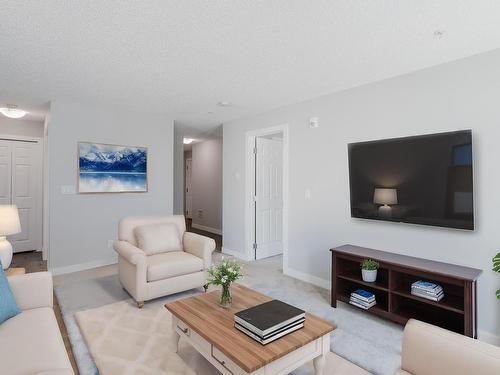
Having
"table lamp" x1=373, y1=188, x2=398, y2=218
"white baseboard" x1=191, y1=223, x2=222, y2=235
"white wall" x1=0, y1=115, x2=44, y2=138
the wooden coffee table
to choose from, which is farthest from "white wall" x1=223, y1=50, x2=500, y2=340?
"white wall" x1=0, y1=115, x2=44, y2=138

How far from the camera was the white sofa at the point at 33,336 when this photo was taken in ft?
4.31

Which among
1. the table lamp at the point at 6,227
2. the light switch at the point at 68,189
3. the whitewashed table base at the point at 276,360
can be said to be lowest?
the whitewashed table base at the point at 276,360

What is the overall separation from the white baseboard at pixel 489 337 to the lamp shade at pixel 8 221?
4.10 meters

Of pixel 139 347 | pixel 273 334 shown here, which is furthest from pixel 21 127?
pixel 273 334

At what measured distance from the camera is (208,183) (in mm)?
7527

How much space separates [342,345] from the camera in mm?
2299

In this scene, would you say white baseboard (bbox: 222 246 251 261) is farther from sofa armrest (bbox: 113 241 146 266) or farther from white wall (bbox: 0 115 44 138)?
white wall (bbox: 0 115 44 138)

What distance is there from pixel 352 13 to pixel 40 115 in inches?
193

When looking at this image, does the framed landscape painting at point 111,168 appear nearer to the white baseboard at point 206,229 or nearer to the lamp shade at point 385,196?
the white baseboard at point 206,229

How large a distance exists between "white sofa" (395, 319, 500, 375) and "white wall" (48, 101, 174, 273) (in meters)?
4.18

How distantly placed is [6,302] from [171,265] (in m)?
1.45

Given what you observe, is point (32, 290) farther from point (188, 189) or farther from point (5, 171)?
point (188, 189)

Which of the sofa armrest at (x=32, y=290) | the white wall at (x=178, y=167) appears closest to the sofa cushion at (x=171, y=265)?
the sofa armrest at (x=32, y=290)

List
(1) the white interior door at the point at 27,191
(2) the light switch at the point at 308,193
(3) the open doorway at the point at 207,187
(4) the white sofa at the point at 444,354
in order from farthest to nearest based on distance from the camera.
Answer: (3) the open doorway at the point at 207,187
(1) the white interior door at the point at 27,191
(2) the light switch at the point at 308,193
(4) the white sofa at the point at 444,354
